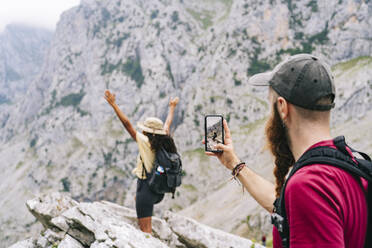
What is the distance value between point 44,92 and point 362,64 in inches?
7135

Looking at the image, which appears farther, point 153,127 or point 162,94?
point 162,94

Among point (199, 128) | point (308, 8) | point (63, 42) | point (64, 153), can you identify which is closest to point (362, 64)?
point (308, 8)

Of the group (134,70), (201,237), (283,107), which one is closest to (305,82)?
(283,107)

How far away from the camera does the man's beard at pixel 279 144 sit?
2.32m

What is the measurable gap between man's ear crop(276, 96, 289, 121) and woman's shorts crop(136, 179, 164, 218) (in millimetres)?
5607

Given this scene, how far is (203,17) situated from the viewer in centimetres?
15125

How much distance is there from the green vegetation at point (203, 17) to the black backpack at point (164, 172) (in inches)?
5743

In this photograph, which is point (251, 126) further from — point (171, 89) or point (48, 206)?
point (48, 206)

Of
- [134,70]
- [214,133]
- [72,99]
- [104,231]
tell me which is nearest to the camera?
[214,133]

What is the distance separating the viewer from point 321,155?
1.81 metres

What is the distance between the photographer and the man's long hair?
6898 millimetres

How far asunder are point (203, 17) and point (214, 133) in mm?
160243

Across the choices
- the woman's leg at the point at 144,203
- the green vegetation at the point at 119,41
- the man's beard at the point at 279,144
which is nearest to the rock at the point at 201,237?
the woman's leg at the point at 144,203

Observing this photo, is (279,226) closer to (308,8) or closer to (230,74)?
(230,74)
